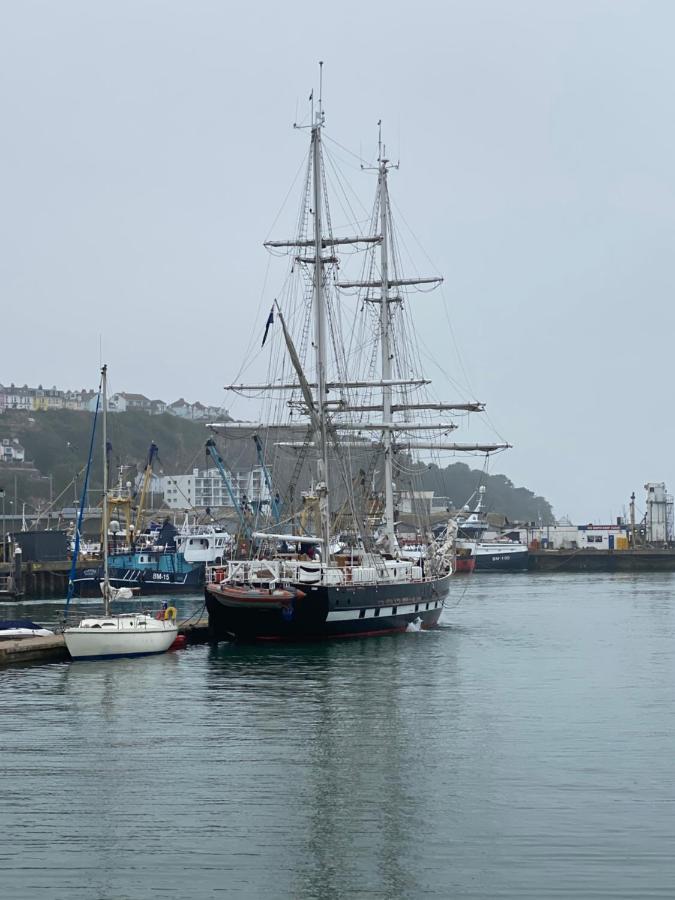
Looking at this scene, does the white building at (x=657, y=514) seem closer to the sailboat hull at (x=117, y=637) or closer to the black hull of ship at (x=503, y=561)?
the black hull of ship at (x=503, y=561)

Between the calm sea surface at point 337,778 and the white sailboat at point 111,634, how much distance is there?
682 millimetres

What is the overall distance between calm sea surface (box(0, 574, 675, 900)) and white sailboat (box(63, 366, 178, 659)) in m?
0.68

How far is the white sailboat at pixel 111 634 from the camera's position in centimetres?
4947

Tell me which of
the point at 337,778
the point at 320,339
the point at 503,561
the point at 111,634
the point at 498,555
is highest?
the point at 320,339

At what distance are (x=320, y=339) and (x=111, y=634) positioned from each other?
2006 centimetres

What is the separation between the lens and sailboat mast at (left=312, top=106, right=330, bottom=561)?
62438mm

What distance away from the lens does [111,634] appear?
4994cm

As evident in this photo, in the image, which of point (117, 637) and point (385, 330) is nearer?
point (117, 637)

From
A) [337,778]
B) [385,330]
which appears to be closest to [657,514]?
[385,330]

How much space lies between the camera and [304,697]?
42812 mm

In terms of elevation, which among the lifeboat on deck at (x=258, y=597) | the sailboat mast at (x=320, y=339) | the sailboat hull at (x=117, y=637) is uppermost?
the sailboat mast at (x=320, y=339)

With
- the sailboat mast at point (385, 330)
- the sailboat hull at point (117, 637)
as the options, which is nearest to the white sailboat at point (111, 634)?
the sailboat hull at point (117, 637)

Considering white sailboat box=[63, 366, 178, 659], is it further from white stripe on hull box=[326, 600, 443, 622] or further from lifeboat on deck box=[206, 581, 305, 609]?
white stripe on hull box=[326, 600, 443, 622]

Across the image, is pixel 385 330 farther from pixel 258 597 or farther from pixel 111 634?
pixel 111 634
